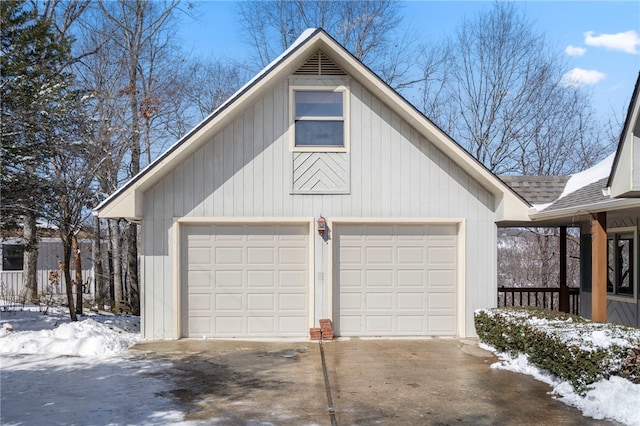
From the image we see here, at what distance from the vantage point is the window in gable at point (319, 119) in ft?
33.2

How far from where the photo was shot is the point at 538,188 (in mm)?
11586

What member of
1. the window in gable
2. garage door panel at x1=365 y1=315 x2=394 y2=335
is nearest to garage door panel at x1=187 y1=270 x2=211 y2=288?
the window in gable

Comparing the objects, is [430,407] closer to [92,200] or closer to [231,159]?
[231,159]

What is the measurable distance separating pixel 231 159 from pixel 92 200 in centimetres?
552

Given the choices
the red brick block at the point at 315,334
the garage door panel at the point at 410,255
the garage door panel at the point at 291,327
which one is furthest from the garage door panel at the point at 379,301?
the garage door panel at the point at 291,327

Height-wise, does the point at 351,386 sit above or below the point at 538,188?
below

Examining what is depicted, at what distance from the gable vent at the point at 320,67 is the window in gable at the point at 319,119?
33 centimetres

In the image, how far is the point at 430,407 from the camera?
595 cm

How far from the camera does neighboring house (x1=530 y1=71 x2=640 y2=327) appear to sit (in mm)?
6090

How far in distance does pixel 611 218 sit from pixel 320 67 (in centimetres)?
720

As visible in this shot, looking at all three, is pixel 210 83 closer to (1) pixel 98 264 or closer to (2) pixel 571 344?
(1) pixel 98 264

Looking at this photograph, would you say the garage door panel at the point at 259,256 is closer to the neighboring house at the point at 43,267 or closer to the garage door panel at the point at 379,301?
the garage door panel at the point at 379,301

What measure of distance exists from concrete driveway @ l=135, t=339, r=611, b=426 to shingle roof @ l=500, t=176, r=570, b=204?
3649 mm

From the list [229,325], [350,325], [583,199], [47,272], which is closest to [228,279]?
[229,325]
